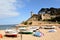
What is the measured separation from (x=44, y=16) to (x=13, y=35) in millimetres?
63935

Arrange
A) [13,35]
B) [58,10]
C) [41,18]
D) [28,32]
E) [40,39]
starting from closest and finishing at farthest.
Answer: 1. [40,39]
2. [13,35]
3. [28,32]
4. [41,18]
5. [58,10]

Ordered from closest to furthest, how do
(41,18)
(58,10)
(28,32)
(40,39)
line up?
1. (40,39)
2. (28,32)
3. (41,18)
4. (58,10)

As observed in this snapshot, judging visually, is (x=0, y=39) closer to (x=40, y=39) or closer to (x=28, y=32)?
(x=40, y=39)

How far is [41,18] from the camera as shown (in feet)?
270

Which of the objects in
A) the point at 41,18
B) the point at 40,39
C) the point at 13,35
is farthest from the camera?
the point at 41,18

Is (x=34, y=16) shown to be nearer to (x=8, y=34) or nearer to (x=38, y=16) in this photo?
(x=38, y=16)

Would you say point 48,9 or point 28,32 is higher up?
point 48,9

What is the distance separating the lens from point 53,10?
10481cm

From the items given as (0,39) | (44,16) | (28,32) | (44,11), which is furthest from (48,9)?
(0,39)

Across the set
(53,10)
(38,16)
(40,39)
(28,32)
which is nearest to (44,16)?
(38,16)

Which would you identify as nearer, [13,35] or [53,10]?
[13,35]

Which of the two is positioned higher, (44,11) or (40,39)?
(44,11)

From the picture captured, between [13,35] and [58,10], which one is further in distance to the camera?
[58,10]

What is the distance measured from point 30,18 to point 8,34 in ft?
207
